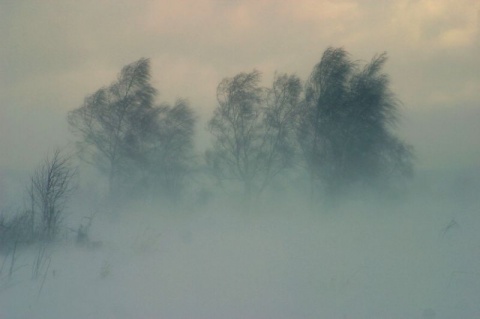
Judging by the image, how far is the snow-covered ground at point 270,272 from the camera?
11.5 metres

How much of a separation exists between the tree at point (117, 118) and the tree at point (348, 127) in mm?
6756

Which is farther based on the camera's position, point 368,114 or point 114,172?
point 114,172

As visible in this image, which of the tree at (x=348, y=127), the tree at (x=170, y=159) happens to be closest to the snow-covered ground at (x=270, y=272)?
the tree at (x=348, y=127)

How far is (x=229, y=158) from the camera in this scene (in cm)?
2434

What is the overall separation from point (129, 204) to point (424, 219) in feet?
39.1

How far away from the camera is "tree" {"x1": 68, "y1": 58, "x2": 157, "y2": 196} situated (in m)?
23.3

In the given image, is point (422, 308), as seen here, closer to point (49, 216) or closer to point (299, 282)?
point (299, 282)

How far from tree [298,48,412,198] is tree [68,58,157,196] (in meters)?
6.76

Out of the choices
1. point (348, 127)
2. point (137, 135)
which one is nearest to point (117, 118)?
point (137, 135)

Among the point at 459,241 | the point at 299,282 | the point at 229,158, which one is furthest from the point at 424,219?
the point at 229,158

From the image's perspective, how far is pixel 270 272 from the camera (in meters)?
13.4

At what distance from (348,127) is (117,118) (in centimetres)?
950

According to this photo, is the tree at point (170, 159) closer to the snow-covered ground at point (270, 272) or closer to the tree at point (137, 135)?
the tree at point (137, 135)

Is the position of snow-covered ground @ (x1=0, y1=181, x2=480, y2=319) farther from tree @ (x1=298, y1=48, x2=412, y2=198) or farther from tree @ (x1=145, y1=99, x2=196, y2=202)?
tree @ (x1=145, y1=99, x2=196, y2=202)
